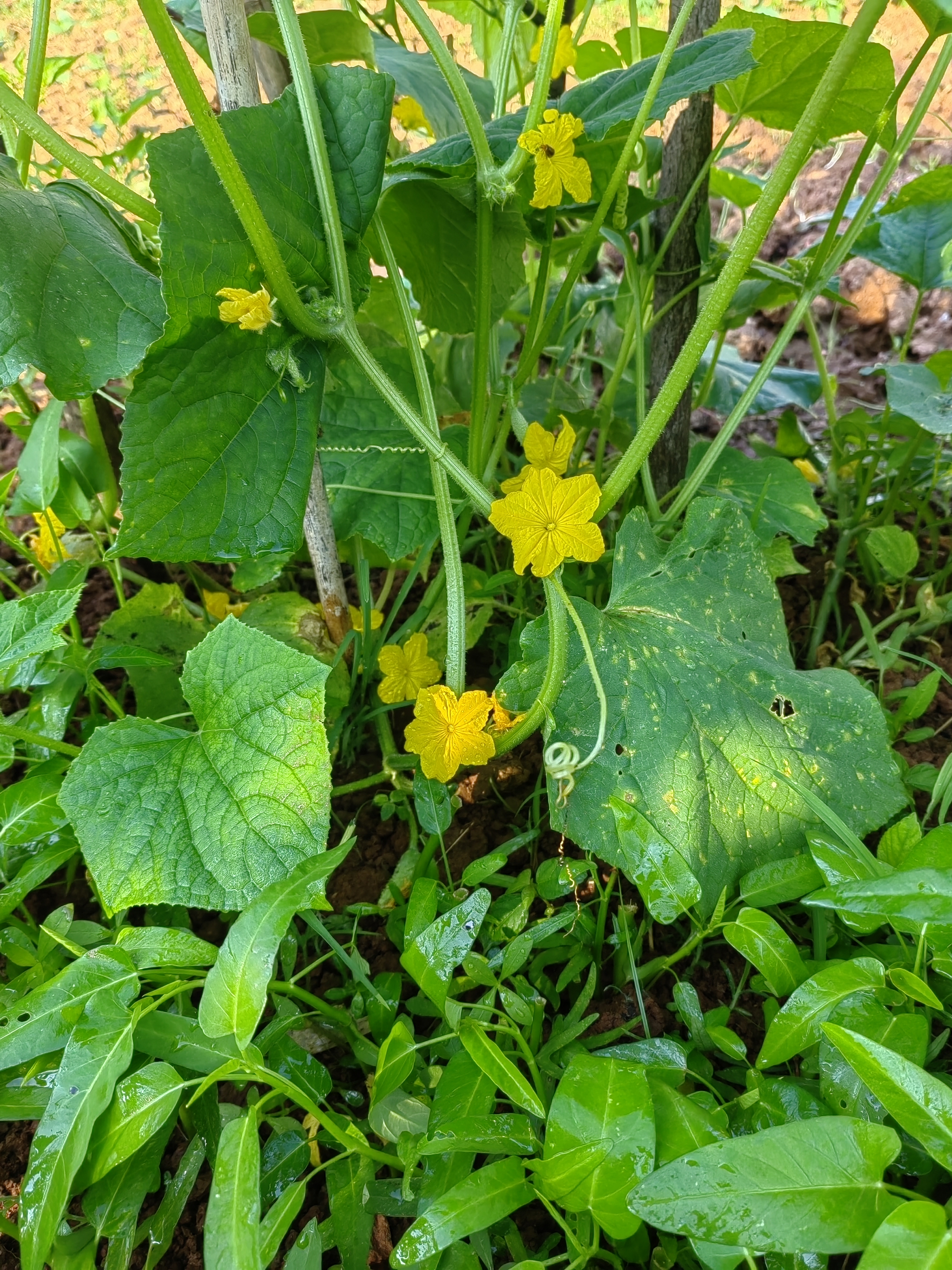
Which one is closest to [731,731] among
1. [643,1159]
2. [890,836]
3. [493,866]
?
[890,836]

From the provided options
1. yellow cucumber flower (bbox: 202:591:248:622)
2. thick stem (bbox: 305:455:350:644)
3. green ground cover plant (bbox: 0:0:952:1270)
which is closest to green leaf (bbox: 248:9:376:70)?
green ground cover plant (bbox: 0:0:952:1270)

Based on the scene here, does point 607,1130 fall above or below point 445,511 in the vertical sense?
below

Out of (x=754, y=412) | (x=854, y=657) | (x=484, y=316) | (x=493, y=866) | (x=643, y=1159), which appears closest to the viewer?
(x=643, y=1159)

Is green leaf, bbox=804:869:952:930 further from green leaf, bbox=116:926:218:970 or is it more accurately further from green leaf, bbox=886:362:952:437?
green leaf, bbox=886:362:952:437

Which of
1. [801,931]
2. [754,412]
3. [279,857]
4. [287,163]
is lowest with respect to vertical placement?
[801,931]

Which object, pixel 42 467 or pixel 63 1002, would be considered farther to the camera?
pixel 42 467

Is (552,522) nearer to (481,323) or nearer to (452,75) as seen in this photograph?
(481,323)

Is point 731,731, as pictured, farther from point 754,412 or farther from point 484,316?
point 754,412

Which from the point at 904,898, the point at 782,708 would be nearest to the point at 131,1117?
the point at 904,898
